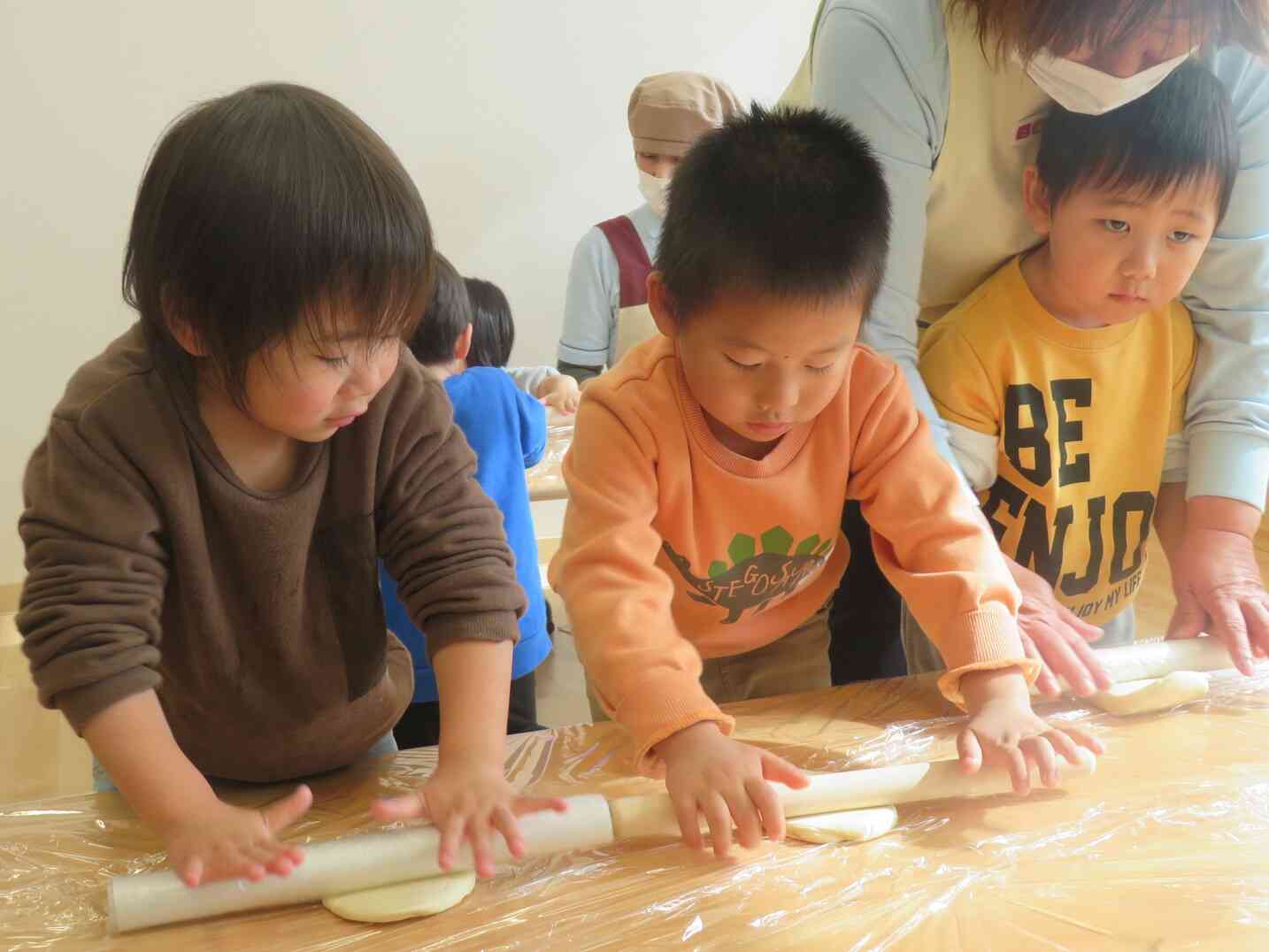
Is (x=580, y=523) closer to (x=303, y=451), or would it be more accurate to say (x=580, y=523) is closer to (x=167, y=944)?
(x=303, y=451)

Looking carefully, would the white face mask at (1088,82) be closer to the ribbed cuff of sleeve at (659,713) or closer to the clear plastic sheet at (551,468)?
the ribbed cuff of sleeve at (659,713)

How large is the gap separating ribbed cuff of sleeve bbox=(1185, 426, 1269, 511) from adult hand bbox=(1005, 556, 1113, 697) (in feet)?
0.88

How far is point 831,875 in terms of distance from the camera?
689 mm

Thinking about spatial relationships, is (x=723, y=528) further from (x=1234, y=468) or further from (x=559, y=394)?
(x=559, y=394)

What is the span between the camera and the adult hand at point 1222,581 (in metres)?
0.98

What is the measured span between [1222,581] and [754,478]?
492 mm

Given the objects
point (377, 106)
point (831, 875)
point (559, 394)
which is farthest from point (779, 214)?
point (377, 106)

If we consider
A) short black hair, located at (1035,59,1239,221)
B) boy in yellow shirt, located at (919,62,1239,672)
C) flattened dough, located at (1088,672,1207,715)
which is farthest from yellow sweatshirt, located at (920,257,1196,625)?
flattened dough, located at (1088,672,1207,715)

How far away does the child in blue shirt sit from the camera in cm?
139

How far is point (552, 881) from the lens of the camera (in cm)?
68

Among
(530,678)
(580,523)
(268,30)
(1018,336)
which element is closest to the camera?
(580,523)

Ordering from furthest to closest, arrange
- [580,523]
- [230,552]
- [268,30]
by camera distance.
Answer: [268,30] < [580,523] < [230,552]

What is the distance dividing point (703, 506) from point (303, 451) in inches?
13.9

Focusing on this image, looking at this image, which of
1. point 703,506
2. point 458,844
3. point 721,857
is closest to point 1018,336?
point 703,506
